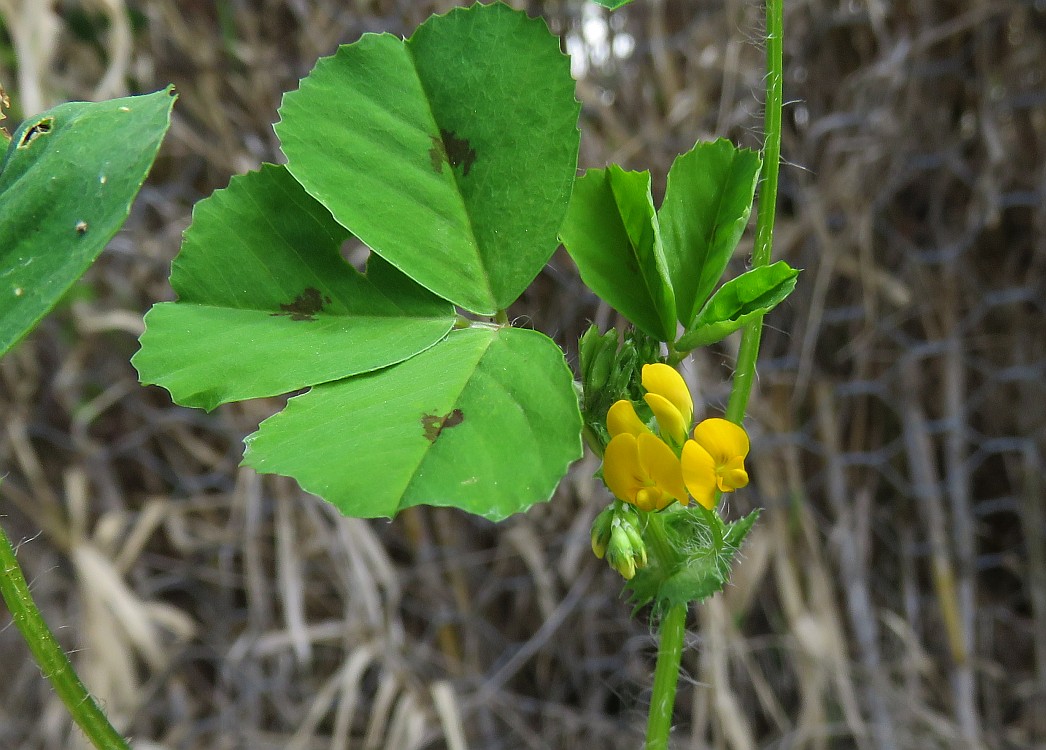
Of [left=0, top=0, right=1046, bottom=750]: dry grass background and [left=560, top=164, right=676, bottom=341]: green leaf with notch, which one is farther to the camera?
[left=0, top=0, right=1046, bottom=750]: dry grass background

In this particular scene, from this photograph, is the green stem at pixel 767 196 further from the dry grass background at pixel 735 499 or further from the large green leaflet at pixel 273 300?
the dry grass background at pixel 735 499

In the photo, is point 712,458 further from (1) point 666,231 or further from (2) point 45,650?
(2) point 45,650

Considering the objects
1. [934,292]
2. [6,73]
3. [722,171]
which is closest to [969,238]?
[934,292]

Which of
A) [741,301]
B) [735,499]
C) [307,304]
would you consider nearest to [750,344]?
[741,301]

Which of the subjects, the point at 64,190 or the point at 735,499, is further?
the point at 735,499

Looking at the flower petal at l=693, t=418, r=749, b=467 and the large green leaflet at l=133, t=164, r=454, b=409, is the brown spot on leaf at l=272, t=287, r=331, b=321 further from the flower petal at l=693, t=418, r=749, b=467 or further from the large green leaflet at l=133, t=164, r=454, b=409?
the flower petal at l=693, t=418, r=749, b=467

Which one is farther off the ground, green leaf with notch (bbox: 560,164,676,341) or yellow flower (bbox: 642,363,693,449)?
green leaf with notch (bbox: 560,164,676,341)

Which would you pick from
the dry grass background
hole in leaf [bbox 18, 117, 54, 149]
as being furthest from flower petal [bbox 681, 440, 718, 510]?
the dry grass background
